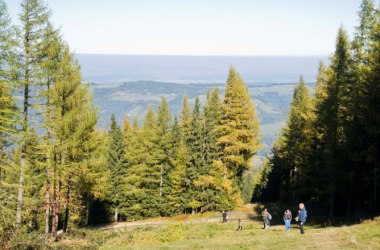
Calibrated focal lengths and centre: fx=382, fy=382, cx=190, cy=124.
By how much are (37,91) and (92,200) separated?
1325 inches

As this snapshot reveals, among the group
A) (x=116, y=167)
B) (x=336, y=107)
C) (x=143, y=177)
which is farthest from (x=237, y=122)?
(x=116, y=167)

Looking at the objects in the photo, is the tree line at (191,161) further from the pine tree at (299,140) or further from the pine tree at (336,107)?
the pine tree at (336,107)

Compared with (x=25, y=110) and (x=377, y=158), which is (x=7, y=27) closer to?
(x=25, y=110)

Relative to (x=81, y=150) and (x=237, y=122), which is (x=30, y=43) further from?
(x=237, y=122)

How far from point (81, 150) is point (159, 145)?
22726 millimetres

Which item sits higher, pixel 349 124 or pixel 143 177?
pixel 349 124

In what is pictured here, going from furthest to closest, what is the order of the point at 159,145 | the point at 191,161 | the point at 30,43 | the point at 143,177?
the point at 143,177 < the point at 159,145 < the point at 191,161 < the point at 30,43

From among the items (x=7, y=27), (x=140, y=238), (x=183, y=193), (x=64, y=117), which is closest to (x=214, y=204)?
(x=183, y=193)

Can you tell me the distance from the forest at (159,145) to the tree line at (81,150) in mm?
109

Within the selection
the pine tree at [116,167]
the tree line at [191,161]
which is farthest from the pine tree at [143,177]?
the pine tree at [116,167]

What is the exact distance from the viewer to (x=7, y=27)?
58.7 ft

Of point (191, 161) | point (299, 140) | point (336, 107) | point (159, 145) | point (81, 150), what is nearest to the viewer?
point (81, 150)

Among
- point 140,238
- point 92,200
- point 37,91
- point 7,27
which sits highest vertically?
point 7,27

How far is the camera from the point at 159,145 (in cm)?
4928
